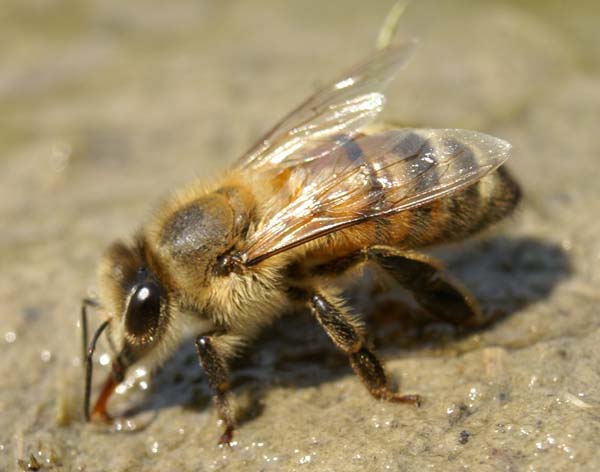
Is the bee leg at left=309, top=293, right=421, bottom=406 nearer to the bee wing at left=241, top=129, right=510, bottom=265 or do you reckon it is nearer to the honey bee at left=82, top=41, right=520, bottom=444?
the honey bee at left=82, top=41, right=520, bottom=444

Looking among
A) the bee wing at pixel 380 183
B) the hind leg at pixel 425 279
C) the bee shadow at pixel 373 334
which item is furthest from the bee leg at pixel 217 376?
the hind leg at pixel 425 279

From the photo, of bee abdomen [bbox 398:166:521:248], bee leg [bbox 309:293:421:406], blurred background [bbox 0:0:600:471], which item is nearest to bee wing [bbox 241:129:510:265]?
bee abdomen [bbox 398:166:521:248]

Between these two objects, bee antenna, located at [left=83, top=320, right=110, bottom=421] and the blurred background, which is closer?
the blurred background

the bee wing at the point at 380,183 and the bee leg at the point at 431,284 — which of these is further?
the bee leg at the point at 431,284

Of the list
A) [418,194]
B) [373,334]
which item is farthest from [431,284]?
[418,194]

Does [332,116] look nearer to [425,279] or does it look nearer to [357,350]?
[425,279]

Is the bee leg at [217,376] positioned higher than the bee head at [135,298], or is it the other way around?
the bee head at [135,298]

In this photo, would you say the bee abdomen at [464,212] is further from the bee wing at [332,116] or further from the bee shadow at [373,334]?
the bee wing at [332,116]
